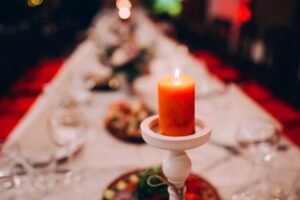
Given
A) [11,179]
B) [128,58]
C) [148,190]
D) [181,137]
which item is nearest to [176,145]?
[181,137]

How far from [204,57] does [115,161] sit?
3.38 metres

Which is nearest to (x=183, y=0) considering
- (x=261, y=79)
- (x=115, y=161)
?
(x=261, y=79)

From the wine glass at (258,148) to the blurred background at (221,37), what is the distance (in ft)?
4.66

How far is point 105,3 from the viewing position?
39.1 ft

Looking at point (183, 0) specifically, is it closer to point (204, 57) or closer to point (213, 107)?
point (204, 57)

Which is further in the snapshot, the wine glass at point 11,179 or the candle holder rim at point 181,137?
the wine glass at point 11,179

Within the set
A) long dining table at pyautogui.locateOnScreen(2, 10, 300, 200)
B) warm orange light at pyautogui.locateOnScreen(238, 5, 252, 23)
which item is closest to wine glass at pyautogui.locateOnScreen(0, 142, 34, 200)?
long dining table at pyautogui.locateOnScreen(2, 10, 300, 200)

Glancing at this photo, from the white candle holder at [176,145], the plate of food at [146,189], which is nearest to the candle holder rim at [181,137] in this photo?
the white candle holder at [176,145]

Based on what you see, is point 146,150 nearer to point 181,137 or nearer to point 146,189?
point 146,189

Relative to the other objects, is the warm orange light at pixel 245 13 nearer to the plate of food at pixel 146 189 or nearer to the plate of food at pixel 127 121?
the plate of food at pixel 127 121

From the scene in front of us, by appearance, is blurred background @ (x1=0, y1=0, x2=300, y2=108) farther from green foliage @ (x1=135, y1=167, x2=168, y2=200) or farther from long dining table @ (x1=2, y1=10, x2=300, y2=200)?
green foliage @ (x1=135, y1=167, x2=168, y2=200)

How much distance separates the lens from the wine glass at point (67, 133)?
127cm

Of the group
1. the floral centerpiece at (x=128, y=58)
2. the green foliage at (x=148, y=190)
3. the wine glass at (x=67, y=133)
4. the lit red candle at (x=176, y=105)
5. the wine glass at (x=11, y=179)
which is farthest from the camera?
the floral centerpiece at (x=128, y=58)

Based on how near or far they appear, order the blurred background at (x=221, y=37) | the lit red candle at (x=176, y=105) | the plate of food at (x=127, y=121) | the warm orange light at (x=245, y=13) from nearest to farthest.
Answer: the lit red candle at (x=176, y=105)
the plate of food at (x=127, y=121)
the blurred background at (x=221, y=37)
the warm orange light at (x=245, y=13)
